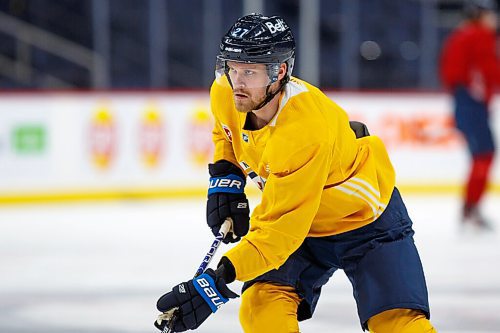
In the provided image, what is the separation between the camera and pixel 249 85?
208 cm

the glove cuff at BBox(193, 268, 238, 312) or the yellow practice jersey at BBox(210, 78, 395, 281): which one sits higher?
the yellow practice jersey at BBox(210, 78, 395, 281)

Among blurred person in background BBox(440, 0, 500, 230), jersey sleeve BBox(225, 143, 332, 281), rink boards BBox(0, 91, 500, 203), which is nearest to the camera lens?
jersey sleeve BBox(225, 143, 332, 281)

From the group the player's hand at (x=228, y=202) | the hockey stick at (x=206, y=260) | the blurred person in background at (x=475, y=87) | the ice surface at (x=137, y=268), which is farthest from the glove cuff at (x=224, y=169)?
the blurred person in background at (x=475, y=87)

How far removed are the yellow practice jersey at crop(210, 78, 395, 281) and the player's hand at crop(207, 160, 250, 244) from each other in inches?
6.2

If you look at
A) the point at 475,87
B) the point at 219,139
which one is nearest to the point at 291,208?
the point at 219,139

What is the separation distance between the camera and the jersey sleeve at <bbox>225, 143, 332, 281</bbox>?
2.05 m

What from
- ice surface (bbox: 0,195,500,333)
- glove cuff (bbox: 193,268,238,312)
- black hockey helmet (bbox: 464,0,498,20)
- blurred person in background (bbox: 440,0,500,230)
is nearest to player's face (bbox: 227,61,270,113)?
glove cuff (bbox: 193,268,238,312)

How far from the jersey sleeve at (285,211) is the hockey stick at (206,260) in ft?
0.56

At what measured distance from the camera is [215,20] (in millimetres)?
7637

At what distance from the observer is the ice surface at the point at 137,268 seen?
3.40 metres

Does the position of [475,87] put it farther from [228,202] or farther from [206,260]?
[206,260]

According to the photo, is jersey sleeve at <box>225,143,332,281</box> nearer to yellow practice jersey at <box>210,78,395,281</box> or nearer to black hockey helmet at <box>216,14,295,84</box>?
yellow practice jersey at <box>210,78,395,281</box>

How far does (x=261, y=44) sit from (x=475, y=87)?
12.7 feet

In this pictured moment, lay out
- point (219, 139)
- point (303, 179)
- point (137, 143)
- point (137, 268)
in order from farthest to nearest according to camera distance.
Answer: point (137, 143) → point (137, 268) → point (219, 139) → point (303, 179)
